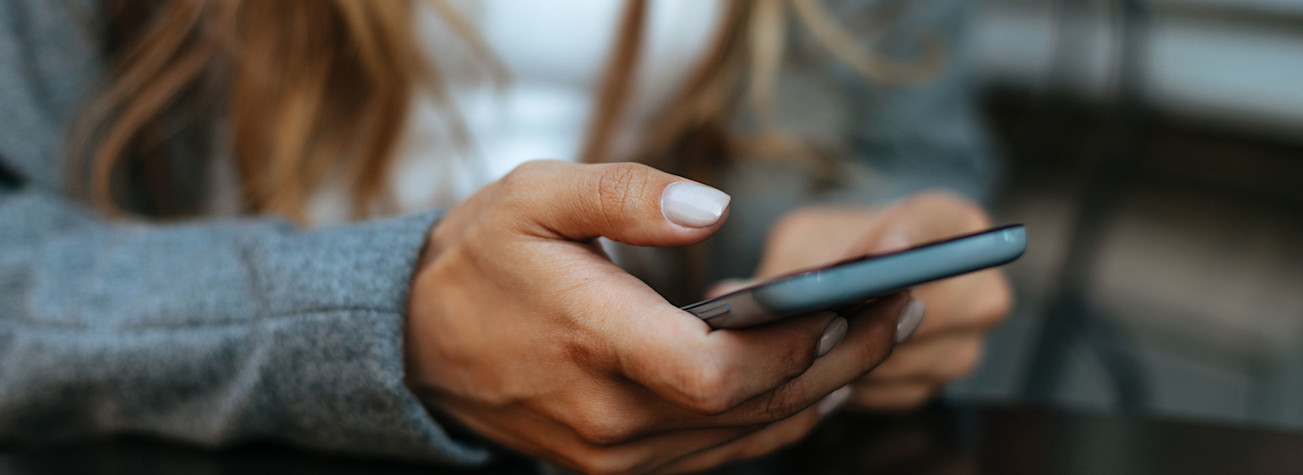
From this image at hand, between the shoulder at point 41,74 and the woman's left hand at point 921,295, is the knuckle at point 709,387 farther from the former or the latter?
the shoulder at point 41,74

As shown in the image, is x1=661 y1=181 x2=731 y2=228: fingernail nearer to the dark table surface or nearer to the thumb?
the thumb

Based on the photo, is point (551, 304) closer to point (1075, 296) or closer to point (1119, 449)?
point (1119, 449)

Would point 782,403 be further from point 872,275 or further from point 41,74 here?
point 41,74

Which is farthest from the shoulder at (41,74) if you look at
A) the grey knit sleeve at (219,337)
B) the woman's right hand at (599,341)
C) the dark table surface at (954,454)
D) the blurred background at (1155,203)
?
the blurred background at (1155,203)

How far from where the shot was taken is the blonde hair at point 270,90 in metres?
0.50

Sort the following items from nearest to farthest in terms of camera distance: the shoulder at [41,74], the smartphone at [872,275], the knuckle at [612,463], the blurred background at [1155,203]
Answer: the smartphone at [872,275]
the knuckle at [612,463]
the shoulder at [41,74]
the blurred background at [1155,203]

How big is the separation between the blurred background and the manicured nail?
1.75ft

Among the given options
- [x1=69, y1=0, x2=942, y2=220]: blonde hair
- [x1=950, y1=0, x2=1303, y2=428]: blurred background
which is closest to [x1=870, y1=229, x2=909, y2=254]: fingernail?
[x1=69, y1=0, x2=942, y2=220]: blonde hair

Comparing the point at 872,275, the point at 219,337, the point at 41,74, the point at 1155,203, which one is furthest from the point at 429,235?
the point at 1155,203

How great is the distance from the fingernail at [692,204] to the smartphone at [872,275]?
3cm

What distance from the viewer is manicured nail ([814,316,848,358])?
0.22 metres

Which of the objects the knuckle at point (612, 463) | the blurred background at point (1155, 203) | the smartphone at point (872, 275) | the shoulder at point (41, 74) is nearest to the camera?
the smartphone at point (872, 275)

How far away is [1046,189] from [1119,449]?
742 millimetres

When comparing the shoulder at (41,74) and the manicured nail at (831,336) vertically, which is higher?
the shoulder at (41,74)
